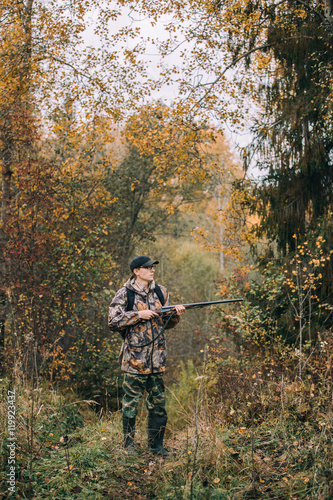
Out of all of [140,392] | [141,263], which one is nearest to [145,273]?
[141,263]

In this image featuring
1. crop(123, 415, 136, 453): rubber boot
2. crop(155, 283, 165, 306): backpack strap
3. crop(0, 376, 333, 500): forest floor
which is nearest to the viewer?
crop(0, 376, 333, 500): forest floor

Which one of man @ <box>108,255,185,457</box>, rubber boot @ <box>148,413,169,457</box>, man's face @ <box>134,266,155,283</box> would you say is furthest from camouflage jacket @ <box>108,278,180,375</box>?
rubber boot @ <box>148,413,169,457</box>

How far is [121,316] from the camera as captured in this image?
402 cm

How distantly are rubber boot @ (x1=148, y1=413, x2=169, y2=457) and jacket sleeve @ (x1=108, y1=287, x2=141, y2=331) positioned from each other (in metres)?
0.89

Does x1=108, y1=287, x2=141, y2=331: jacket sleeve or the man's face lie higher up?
the man's face

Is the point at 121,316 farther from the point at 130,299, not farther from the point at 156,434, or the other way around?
the point at 156,434

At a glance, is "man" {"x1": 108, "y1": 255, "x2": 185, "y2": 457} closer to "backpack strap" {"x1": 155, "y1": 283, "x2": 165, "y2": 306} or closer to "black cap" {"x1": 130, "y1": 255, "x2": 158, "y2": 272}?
"black cap" {"x1": 130, "y1": 255, "x2": 158, "y2": 272}

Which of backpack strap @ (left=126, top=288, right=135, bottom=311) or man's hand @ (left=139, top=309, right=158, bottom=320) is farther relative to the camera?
backpack strap @ (left=126, top=288, right=135, bottom=311)

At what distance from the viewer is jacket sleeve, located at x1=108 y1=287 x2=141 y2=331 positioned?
4000mm

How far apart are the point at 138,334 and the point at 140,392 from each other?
1.75ft

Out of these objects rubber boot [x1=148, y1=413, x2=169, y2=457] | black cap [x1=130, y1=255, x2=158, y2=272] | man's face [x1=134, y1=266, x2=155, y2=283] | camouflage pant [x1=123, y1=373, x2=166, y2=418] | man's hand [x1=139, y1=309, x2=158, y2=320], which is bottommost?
rubber boot [x1=148, y1=413, x2=169, y2=457]

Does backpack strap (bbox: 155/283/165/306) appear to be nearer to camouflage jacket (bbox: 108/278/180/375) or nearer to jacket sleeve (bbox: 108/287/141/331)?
camouflage jacket (bbox: 108/278/180/375)

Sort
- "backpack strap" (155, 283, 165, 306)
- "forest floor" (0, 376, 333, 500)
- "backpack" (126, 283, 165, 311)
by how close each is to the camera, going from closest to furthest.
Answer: "forest floor" (0, 376, 333, 500) → "backpack" (126, 283, 165, 311) → "backpack strap" (155, 283, 165, 306)

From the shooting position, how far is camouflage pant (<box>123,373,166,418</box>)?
402cm
